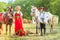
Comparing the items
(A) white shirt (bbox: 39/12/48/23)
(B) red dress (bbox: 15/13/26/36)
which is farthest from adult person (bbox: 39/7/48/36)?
(B) red dress (bbox: 15/13/26/36)

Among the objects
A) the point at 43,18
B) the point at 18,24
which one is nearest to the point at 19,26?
the point at 18,24

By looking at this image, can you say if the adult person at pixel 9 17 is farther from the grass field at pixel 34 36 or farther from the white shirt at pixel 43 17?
the white shirt at pixel 43 17

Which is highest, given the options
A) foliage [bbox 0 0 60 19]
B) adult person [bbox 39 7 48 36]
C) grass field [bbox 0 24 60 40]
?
foliage [bbox 0 0 60 19]

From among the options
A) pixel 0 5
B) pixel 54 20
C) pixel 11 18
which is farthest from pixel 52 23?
pixel 0 5

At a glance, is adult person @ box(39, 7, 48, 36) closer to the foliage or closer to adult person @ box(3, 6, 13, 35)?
the foliage

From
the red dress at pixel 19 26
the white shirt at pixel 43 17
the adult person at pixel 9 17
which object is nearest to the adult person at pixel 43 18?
the white shirt at pixel 43 17

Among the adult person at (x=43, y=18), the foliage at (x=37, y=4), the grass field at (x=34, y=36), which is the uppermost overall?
the foliage at (x=37, y=4)

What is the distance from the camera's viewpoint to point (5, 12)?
268 centimetres

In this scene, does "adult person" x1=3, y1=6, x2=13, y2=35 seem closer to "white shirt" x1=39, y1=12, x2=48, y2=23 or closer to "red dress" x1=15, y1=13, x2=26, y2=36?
"red dress" x1=15, y1=13, x2=26, y2=36

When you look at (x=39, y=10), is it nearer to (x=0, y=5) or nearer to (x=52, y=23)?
(x=52, y=23)

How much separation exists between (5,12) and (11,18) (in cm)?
11

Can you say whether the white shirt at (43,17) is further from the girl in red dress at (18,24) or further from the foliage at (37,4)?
the girl in red dress at (18,24)

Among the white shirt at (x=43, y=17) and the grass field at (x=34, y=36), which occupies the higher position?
the white shirt at (x=43, y=17)

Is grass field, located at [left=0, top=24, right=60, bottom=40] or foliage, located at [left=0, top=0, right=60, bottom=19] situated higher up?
foliage, located at [left=0, top=0, right=60, bottom=19]
